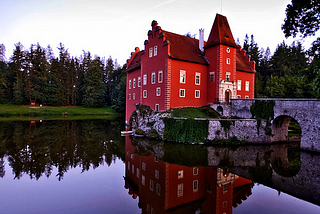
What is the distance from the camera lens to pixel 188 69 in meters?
24.2

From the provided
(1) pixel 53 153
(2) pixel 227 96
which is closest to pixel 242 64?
(2) pixel 227 96

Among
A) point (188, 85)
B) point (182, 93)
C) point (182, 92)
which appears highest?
point (188, 85)

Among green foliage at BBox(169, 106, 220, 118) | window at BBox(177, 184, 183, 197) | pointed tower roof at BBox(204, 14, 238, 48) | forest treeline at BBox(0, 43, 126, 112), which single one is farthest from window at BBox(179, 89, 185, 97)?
forest treeline at BBox(0, 43, 126, 112)

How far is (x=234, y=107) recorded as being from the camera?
926 inches

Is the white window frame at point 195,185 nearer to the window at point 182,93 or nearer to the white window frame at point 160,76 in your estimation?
the window at point 182,93

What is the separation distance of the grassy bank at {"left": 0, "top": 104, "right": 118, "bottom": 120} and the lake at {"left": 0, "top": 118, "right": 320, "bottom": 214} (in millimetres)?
33510

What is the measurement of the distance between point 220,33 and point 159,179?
65.7 ft

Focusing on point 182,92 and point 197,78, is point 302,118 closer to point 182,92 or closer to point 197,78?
point 197,78

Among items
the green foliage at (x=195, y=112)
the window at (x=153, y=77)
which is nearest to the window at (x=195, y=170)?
the green foliage at (x=195, y=112)

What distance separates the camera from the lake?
8.32 m

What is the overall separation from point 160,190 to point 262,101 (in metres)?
14.9

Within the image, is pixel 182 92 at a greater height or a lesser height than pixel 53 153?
greater

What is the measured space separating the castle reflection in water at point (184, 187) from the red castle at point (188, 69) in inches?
438

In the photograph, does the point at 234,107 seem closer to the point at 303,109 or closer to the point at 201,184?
the point at 303,109
